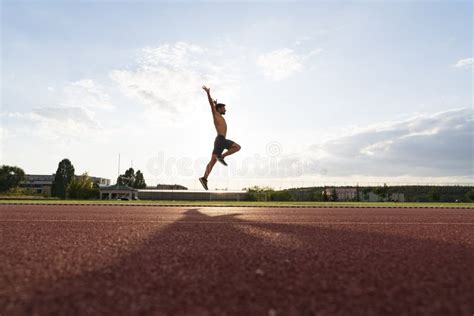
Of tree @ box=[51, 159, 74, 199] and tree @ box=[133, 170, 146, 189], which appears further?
tree @ box=[133, 170, 146, 189]

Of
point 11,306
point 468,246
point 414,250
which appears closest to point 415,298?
point 414,250

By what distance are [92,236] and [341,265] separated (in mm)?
3061

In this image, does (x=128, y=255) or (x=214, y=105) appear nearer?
(x=128, y=255)

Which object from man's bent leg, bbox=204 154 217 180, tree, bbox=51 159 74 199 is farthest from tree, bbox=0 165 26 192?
man's bent leg, bbox=204 154 217 180

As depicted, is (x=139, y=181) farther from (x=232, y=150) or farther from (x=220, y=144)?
(x=232, y=150)

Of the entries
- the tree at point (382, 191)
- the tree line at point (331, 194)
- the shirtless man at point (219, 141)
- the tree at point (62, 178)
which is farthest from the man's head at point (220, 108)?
the tree at point (382, 191)

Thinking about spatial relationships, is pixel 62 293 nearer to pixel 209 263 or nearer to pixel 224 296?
pixel 224 296

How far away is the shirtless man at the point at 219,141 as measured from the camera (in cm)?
1062

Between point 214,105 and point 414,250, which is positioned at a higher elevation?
point 214,105

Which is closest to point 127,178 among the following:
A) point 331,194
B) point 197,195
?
point 197,195

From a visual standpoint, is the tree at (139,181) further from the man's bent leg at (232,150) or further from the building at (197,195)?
the man's bent leg at (232,150)

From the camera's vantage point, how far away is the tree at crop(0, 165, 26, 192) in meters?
79.8

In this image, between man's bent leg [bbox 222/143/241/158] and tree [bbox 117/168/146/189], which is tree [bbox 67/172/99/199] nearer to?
tree [bbox 117/168/146/189]

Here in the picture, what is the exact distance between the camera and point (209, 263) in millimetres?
2721
